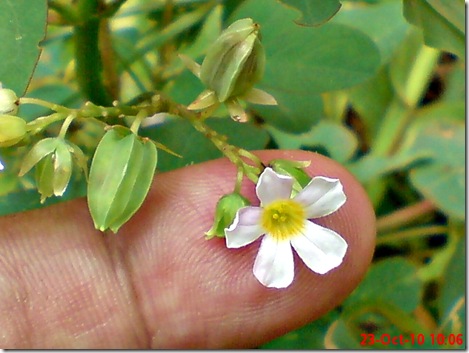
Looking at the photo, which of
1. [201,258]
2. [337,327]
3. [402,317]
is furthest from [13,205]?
[402,317]

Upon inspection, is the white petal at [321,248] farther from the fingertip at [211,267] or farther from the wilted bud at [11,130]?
the wilted bud at [11,130]

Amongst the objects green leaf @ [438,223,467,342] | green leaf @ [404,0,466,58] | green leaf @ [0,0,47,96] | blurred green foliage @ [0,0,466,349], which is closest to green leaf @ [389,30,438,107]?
blurred green foliage @ [0,0,466,349]

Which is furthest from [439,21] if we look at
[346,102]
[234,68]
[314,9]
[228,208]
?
[346,102]

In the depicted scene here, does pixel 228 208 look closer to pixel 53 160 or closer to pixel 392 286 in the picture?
pixel 53 160

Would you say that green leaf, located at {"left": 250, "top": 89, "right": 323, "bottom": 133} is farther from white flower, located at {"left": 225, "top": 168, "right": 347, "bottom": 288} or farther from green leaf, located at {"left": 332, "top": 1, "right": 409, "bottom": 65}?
green leaf, located at {"left": 332, "top": 1, "right": 409, "bottom": 65}

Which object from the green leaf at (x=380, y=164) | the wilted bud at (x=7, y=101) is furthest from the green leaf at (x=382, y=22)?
the wilted bud at (x=7, y=101)
